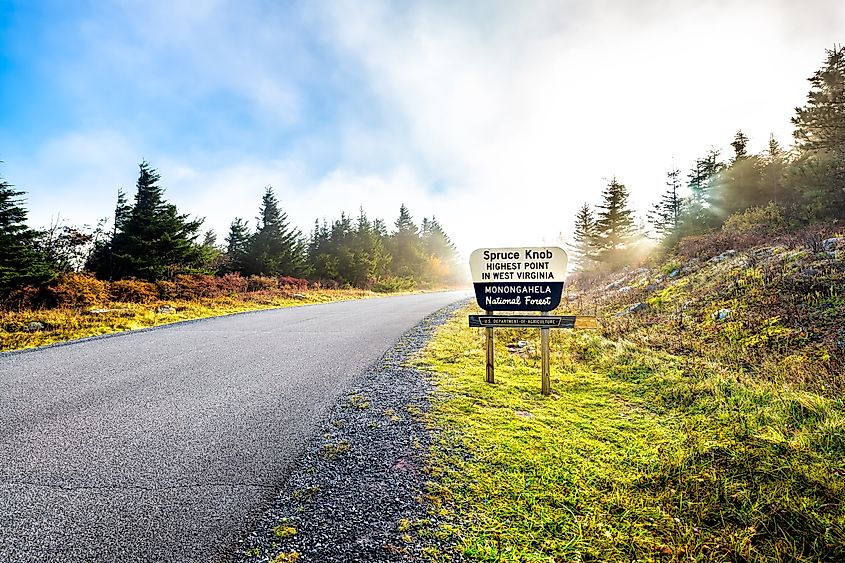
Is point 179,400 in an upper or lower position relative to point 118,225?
lower

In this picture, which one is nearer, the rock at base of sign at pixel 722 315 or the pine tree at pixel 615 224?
the rock at base of sign at pixel 722 315

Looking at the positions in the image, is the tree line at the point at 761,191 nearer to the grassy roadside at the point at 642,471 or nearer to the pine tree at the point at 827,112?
the pine tree at the point at 827,112

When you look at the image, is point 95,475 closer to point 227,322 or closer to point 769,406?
point 769,406

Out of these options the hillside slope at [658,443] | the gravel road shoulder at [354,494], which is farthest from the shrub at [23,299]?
the gravel road shoulder at [354,494]

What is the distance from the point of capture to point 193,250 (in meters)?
25.3

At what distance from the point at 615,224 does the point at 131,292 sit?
2957cm

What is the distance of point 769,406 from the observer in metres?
4.55

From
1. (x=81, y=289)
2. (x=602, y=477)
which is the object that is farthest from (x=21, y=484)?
(x=81, y=289)

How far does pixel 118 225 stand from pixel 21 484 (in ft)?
93.3

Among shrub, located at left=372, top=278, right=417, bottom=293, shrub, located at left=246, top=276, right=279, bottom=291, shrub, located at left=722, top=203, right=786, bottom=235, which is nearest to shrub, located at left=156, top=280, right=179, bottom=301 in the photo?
shrub, located at left=246, top=276, right=279, bottom=291

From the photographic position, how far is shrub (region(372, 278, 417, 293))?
41.6 m

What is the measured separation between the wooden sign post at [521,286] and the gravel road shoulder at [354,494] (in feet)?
6.11

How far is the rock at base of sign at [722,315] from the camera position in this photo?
8.84 meters

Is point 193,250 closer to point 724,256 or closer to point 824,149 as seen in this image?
point 724,256
